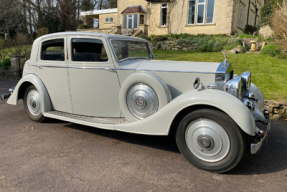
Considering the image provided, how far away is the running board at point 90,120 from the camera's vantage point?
3467mm

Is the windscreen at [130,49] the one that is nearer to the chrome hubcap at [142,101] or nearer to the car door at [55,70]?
the chrome hubcap at [142,101]

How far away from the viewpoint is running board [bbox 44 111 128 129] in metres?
3.47

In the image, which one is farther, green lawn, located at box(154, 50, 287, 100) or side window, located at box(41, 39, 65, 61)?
green lawn, located at box(154, 50, 287, 100)

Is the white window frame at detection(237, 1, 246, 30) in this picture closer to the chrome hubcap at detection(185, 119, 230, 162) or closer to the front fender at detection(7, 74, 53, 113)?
the front fender at detection(7, 74, 53, 113)

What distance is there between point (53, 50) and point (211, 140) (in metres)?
3.34

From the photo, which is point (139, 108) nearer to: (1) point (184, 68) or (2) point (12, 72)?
(1) point (184, 68)

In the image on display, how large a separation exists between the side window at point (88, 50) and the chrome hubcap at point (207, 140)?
6.08ft

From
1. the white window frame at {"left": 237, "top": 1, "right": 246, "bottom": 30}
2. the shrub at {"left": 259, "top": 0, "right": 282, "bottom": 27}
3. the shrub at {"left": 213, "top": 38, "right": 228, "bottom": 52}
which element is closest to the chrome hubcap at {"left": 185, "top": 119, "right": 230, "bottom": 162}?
the shrub at {"left": 213, "top": 38, "right": 228, "bottom": 52}

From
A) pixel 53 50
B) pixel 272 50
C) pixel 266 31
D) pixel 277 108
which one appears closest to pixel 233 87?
pixel 277 108

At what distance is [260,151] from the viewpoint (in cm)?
341

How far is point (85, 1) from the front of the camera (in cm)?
3244

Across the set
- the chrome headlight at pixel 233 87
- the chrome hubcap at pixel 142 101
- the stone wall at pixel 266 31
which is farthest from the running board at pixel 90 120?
the stone wall at pixel 266 31

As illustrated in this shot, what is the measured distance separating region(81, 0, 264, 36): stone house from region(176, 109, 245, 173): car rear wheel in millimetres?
16240

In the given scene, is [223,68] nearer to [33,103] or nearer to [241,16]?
[33,103]
